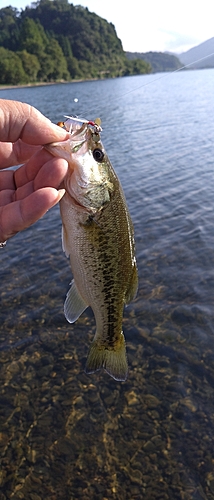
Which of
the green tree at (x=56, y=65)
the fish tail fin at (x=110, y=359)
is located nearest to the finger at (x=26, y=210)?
the fish tail fin at (x=110, y=359)

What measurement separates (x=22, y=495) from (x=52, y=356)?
261 cm

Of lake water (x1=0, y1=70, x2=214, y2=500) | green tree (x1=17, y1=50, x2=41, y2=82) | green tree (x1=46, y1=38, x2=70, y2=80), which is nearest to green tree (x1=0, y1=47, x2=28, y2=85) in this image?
green tree (x1=17, y1=50, x2=41, y2=82)

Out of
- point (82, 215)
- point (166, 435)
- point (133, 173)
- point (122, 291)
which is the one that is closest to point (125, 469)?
point (166, 435)

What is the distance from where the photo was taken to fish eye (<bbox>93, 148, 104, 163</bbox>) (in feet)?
11.0

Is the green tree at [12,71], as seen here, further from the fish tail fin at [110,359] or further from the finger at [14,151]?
the fish tail fin at [110,359]

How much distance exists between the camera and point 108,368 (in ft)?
13.9

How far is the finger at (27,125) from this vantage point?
327 centimetres

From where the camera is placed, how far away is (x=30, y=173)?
3691 mm

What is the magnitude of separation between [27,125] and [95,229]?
108 cm

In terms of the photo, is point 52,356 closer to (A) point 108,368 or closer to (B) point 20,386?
(B) point 20,386

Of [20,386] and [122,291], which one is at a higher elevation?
[122,291]

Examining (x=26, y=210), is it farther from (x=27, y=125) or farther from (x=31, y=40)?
(x=31, y=40)

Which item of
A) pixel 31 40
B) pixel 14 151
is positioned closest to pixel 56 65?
pixel 31 40

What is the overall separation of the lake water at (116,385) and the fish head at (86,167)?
162 inches
